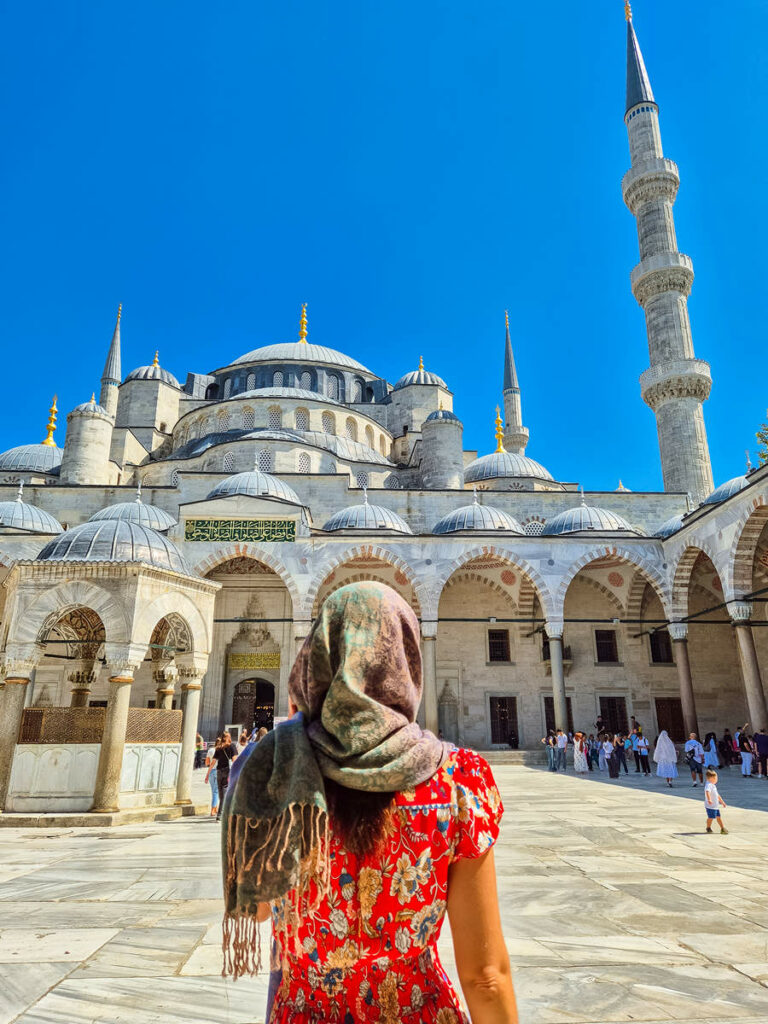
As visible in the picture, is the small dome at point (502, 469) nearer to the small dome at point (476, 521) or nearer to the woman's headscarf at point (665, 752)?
the small dome at point (476, 521)

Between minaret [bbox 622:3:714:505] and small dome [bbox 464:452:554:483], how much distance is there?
11.9ft

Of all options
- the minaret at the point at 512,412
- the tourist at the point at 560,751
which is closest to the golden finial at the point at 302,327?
the minaret at the point at 512,412

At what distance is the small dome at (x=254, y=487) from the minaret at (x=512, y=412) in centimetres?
1368

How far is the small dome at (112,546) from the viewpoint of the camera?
792 centimetres

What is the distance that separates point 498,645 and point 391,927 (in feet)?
55.1

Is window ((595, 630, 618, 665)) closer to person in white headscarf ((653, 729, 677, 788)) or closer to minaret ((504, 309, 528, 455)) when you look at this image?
person in white headscarf ((653, 729, 677, 788))

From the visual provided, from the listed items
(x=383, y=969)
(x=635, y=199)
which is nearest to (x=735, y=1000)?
(x=383, y=969)

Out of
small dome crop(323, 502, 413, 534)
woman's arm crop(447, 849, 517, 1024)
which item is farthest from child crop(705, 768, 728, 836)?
small dome crop(323, 502, 413, 534)

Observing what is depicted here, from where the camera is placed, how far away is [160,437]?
2322 centimetres

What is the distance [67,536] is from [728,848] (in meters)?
7.19

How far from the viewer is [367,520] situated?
15.8 metres

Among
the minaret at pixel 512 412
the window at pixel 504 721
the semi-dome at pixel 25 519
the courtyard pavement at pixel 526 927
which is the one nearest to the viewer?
the courtyard pavement at pixel 526 927

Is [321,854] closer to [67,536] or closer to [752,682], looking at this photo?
[67,536]

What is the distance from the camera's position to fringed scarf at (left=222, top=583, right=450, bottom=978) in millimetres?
990
